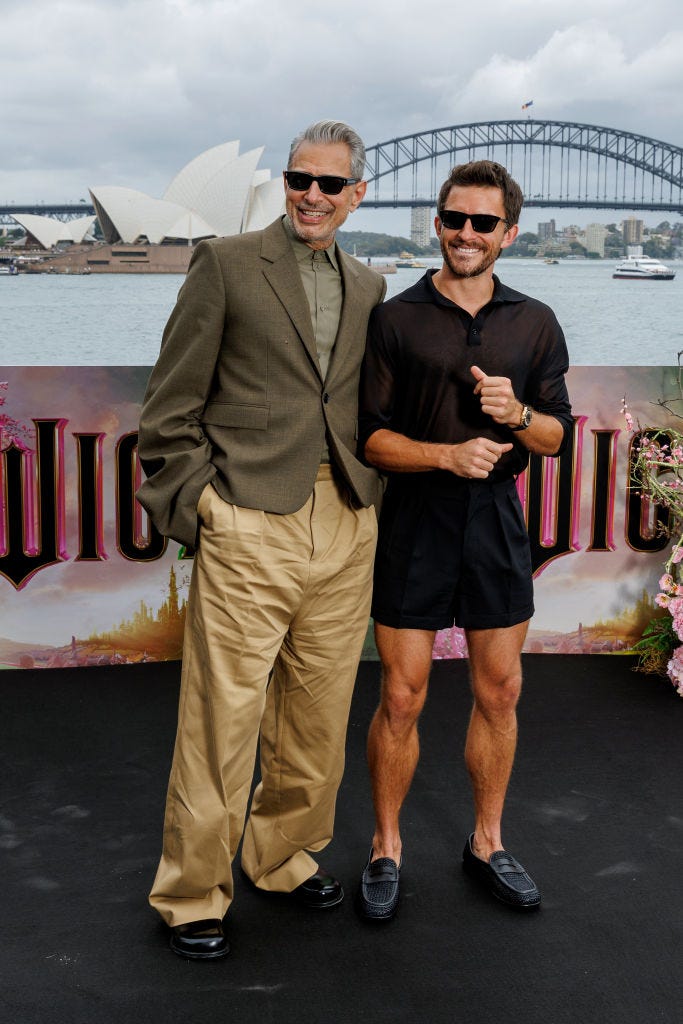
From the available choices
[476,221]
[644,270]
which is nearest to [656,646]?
[476,221]

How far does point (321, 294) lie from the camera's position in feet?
6.40

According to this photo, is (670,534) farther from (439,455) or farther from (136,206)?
(136,206)

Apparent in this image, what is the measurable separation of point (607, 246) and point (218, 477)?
26477 millimetres

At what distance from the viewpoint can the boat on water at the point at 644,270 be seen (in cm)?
3794

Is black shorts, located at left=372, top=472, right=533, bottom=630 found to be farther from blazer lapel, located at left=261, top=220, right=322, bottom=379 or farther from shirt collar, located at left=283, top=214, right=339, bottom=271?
shirt collar, located at left=283, top=214, right=339, bottom=271

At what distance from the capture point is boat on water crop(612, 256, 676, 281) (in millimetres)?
37938

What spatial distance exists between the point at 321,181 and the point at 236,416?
429mm

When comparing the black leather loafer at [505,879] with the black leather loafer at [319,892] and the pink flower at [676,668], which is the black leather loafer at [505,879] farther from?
the pink flower at [676,668]

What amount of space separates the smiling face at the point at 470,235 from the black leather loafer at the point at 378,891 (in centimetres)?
114

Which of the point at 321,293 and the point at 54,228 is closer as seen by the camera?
the point at 321,293

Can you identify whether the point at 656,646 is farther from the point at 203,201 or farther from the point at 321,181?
the point at 203,201

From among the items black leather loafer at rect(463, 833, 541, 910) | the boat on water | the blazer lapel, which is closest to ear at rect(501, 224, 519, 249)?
the blazer lapel

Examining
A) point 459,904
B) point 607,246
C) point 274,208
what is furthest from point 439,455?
point 274,208

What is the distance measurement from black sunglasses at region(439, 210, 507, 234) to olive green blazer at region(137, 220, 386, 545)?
27 centimetres
